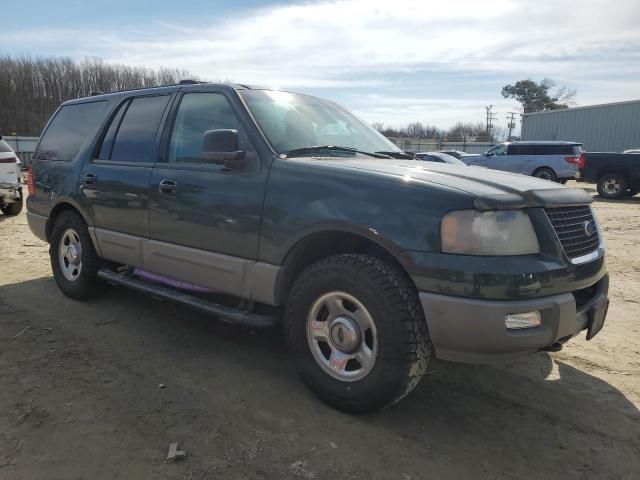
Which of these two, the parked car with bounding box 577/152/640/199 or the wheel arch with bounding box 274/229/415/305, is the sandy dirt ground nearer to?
the wheel arch with bounding box 274/229/415/305

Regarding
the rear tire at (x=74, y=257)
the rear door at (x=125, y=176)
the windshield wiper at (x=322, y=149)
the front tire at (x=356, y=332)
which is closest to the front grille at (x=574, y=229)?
the front tire at (x=356, y=332)

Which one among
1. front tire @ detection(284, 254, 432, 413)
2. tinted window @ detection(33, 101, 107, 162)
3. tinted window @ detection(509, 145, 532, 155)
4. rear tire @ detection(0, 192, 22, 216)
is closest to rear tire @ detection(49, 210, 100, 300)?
tinted window @ detection(33, 101, 107, 162)

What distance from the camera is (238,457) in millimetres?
2604

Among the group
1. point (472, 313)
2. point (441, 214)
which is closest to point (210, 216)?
point (441, 214)

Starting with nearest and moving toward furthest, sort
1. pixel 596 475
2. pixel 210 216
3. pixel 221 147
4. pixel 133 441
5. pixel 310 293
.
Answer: pixel 596 475 → pixel 133 441 → pixel 310 293 → pixel 221 147 → pixel 210 216

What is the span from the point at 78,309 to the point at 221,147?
101 inches

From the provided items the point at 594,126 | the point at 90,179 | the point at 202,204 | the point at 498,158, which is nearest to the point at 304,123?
the point at 202,204

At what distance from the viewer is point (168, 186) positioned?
151 inches

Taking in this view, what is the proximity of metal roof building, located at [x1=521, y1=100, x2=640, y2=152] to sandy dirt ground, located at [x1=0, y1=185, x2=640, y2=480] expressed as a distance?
100 feet

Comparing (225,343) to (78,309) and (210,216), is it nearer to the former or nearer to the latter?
(210,216)

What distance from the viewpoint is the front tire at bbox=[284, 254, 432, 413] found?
2.72 m

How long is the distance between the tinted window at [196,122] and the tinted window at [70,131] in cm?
128

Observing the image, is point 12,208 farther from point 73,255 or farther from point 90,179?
point 90,179

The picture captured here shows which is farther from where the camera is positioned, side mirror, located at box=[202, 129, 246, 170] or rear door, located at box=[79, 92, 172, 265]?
rear door, located at box=[79, 92, 172, 265]
